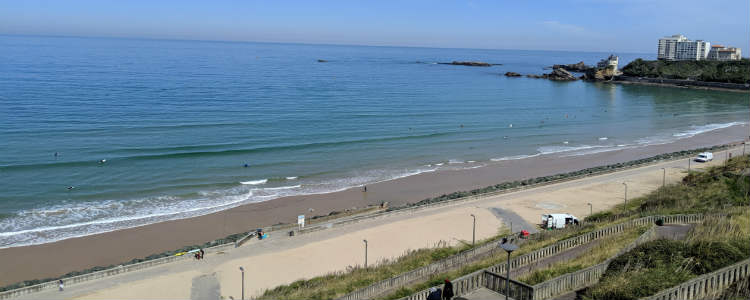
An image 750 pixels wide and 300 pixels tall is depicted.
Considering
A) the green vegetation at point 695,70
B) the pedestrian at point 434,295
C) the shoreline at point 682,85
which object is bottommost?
the pedestrian at point 434,295

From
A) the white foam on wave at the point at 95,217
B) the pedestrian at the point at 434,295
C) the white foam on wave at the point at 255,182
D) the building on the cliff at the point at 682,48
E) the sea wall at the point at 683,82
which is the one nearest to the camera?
the pedestrian at the point at 434,295

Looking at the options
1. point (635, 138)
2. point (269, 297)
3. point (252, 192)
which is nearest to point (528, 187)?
point (252, 192)

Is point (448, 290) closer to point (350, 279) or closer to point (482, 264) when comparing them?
point (482, 264)

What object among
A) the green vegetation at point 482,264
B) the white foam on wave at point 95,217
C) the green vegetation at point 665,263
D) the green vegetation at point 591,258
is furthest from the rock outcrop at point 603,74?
the green vegetation at point 665,263

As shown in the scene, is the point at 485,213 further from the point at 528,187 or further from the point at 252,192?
the point at 252,192

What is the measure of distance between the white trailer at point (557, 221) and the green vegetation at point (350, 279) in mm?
5233

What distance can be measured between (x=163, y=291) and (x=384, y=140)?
92.4ft

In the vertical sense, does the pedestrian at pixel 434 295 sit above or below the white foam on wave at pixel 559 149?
above

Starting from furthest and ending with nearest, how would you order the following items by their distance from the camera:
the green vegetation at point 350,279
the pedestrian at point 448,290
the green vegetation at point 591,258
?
1. the green vegetation at point 350,279
2. the green vegetation at point 591,258
3. the pedestrian at point 448,290

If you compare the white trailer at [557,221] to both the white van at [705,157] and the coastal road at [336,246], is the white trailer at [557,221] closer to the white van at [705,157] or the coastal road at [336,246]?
the coastal road at [336,246]

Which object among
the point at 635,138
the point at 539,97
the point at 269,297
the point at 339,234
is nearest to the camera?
the point at 269,297

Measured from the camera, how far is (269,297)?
44.9ft

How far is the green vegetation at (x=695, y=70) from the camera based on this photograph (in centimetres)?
10106

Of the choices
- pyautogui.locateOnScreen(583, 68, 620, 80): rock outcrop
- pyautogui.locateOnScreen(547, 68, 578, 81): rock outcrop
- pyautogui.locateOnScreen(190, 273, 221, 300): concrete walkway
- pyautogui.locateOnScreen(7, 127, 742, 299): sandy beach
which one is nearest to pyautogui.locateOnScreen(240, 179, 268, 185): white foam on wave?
pyautogui.locateOnScreen(7, 127, 742, 299): sandy beach
